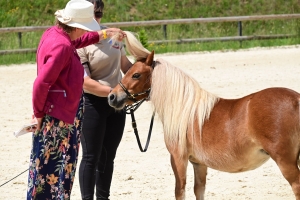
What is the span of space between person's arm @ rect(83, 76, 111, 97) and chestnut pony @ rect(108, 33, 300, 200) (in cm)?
6

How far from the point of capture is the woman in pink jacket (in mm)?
3836

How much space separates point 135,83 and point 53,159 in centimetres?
108

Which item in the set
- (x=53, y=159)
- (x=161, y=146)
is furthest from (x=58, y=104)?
(x=161, y=146)

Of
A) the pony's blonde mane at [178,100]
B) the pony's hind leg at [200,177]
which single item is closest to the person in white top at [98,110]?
the pony's blonde mane at [178,100]

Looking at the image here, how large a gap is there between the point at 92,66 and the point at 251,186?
220 cm

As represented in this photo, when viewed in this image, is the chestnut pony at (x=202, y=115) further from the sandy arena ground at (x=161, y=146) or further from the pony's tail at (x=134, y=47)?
the sandy arena ground at (x=161, y=146)

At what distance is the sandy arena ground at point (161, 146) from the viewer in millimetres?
5895

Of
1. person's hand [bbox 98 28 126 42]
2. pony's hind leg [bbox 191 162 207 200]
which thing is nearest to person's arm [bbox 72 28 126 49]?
person's hand [bbox 98 28 126 42]

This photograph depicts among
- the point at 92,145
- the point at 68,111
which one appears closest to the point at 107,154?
the point at 92,145

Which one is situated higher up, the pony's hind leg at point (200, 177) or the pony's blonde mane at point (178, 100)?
the pony's blonde mane at point (178, 100)

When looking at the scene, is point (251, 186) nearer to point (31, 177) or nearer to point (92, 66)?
point (92, 66)

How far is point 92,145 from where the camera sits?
476cm

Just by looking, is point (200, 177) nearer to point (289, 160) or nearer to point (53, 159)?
point (289, 160)

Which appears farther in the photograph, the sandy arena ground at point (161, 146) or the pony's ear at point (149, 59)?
the sandy arena ground at point (161, 146)
